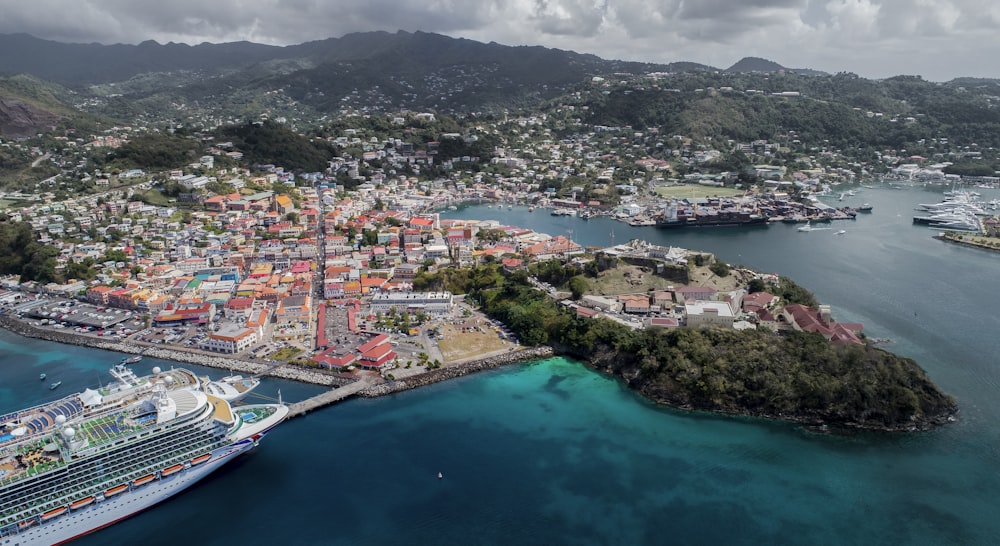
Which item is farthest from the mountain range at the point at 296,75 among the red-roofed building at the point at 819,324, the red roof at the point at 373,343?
the red-roofed building at the point at 819,324

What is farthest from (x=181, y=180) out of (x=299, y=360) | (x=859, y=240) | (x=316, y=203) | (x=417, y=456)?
(x=859, y=240)

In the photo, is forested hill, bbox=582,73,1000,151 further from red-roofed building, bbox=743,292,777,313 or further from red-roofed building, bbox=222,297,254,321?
red-roofed building, bbox=222,297,254,321

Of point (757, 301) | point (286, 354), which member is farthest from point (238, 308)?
point (757, 301)

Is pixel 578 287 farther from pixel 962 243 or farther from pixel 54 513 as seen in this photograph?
pixel 962 243

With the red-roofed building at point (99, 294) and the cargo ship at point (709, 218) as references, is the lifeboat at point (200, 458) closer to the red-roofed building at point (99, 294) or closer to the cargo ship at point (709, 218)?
the red-roofed building at point (99, 294)

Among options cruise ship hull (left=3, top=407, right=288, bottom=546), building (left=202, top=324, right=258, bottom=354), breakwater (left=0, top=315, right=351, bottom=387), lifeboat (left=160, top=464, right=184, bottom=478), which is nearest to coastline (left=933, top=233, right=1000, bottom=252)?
breakwater (left=0, top=315, right=351, bottom=387)
